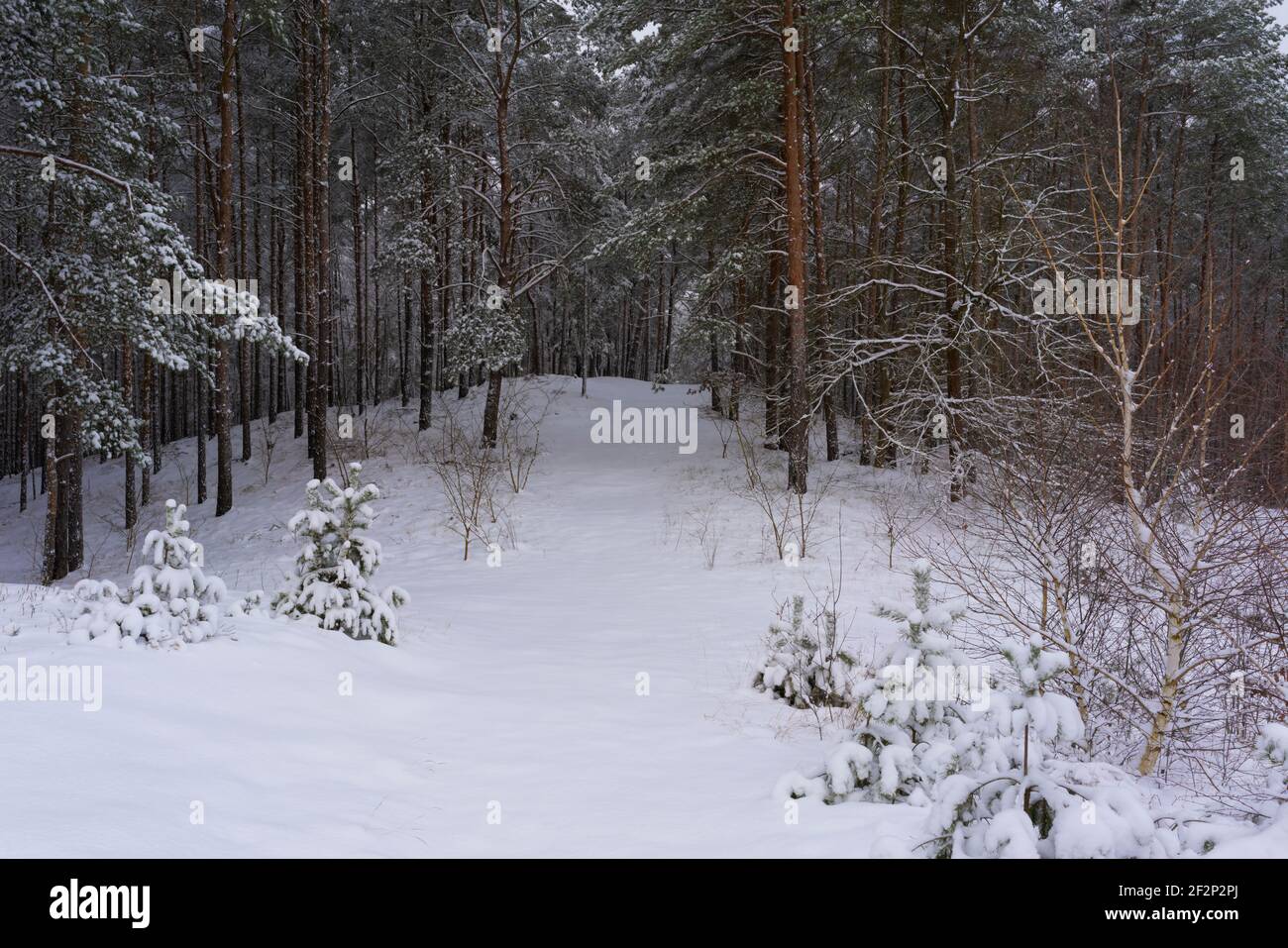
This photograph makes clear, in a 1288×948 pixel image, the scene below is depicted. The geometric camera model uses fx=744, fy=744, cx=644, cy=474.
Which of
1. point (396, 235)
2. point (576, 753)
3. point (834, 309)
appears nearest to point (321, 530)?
point (576, 753)

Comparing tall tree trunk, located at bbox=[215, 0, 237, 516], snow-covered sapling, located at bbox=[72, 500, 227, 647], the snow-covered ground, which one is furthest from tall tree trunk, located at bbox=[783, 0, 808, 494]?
tall tree trunk, located at bbox=[215, 0, 237, 516]

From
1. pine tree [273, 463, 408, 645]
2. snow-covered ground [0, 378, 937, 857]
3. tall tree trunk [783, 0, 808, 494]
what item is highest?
tall tree trunk [783, 0, 808, 494]

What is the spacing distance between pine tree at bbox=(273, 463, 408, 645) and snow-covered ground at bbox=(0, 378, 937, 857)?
0.30 metres

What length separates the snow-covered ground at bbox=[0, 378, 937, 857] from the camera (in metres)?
3.22

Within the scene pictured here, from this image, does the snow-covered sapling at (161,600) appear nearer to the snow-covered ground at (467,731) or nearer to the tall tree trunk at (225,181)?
the snow-covered ground at (467,731)

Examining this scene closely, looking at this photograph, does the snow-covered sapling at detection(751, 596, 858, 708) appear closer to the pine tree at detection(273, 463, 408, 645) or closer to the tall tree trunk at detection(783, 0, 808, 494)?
the pine tree at detection(273, 463, 408, 645)

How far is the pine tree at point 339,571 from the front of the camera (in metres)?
6.48

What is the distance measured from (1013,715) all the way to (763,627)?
4.62 m

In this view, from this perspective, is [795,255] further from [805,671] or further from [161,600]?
[161,600]

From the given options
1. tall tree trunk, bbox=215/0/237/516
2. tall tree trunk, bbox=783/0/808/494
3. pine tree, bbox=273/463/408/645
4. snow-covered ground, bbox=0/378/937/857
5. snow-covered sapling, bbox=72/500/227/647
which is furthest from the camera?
tall tree trunk, bbox=215/0/237/516

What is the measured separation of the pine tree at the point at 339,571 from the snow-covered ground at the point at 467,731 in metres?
0.30
